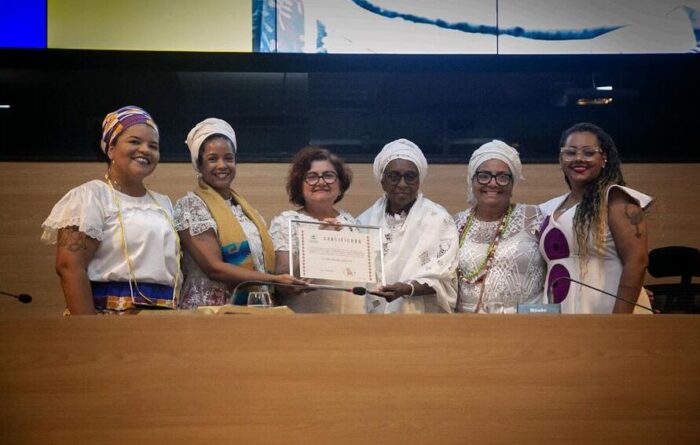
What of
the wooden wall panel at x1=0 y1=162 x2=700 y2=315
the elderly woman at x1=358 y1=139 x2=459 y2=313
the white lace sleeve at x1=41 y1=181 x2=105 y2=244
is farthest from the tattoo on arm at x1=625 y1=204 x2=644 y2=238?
the white lace sleeve at x1=41 y1=181 x2=105 y2=244

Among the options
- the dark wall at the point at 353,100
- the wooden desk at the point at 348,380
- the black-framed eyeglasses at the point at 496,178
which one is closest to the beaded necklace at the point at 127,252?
the wooden desk at the point at 348,380

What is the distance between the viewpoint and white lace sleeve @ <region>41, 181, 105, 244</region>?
355 centimetres

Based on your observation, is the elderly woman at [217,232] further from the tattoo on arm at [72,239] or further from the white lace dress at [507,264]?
the white lace dress at [507,264]

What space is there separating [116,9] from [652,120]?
2449mm

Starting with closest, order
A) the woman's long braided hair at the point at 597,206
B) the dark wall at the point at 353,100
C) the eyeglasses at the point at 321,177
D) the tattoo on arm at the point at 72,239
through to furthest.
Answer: the tattoo on arm at the point at 72,239 → the woman's long braided hair at the point at 597,206 → the eyeglasses at the point at 321,177 → the dark wall at the point at 353,100

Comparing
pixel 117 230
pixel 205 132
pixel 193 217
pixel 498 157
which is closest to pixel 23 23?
pixel 205 132

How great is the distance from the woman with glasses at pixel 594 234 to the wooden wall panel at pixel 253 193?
1147 millimetres

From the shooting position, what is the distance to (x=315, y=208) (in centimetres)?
412

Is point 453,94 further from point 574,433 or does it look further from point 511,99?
point 574,433

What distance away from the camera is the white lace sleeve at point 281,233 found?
4055mm

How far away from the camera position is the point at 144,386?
10.0 feet

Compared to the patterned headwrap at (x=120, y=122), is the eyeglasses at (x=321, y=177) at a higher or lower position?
lower

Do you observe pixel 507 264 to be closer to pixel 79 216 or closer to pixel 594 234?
pixel 594 234

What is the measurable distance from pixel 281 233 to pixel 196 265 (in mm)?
327
